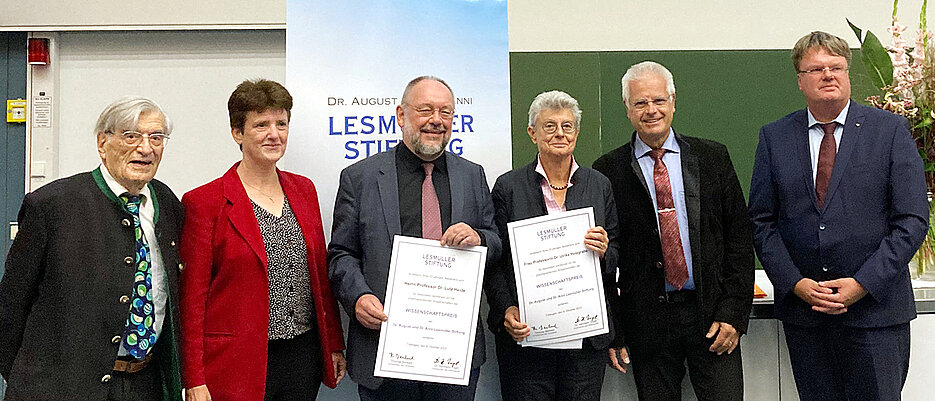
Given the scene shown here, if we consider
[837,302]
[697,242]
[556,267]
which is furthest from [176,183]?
[837,302]

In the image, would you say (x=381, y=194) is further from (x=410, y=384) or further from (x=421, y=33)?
(x=421, y=33)

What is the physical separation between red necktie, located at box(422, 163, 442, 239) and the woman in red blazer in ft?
1.32

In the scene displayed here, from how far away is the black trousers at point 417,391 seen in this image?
2.49m

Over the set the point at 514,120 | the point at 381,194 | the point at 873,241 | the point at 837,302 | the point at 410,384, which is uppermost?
the point at 514,120

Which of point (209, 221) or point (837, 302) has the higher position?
point (209, 221)

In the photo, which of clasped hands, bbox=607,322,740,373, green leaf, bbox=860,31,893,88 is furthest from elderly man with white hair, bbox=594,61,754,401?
green leaf, bbox=860,31,893,88

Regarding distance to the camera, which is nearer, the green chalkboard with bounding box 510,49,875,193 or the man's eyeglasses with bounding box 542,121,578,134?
the man's eyeglasses with bounding box 542,121,578,134

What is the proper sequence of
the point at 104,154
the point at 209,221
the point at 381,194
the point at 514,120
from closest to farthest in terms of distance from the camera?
the point at 104,154 → the point at 209,221 → the point at 381,194 → the point at 514,120

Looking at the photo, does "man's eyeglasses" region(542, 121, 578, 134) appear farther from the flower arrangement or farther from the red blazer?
the flower arrangement

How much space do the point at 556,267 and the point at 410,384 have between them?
664 millimetres

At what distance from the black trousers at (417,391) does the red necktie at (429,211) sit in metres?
0.51

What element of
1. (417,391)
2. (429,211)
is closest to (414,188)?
(429,211)

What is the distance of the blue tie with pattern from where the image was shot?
2.06 m

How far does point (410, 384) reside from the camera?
8.27 ft
